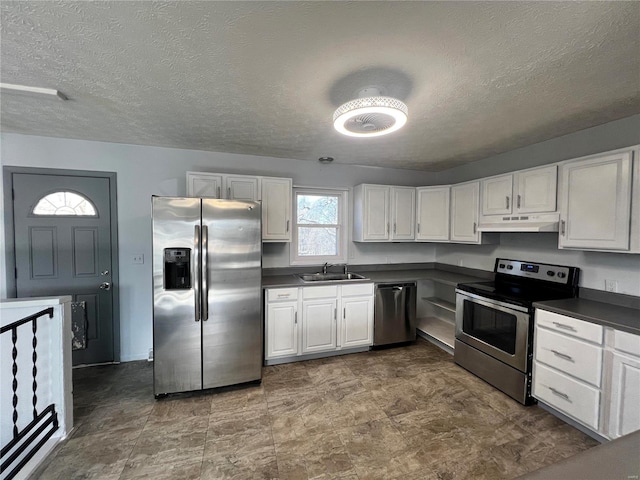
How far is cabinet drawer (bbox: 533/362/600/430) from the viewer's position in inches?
75.7

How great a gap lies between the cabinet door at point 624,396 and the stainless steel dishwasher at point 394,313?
1883 mm

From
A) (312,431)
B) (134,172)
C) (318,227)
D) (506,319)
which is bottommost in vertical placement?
(312,431)

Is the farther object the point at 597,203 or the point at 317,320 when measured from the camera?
the point at 317,320

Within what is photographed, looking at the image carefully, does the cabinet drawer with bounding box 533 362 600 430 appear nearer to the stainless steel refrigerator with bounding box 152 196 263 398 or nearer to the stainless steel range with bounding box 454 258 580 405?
the stainless steel range with bounding box 454 258 580 405

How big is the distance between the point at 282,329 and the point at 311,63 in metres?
2.54

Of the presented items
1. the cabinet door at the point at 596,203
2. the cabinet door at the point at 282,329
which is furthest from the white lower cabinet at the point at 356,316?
the cabinet door at the point at 596,203

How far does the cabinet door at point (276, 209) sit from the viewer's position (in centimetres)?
323

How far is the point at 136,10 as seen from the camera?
1183 millimetres

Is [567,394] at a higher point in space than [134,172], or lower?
lower

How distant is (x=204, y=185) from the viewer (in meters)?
3.05

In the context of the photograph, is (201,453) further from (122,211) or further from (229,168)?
(229,168)

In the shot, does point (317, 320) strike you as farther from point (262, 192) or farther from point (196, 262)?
point (262, 192)

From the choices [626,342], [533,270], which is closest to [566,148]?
[533,270]

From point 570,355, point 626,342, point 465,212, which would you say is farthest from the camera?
point 465,212
